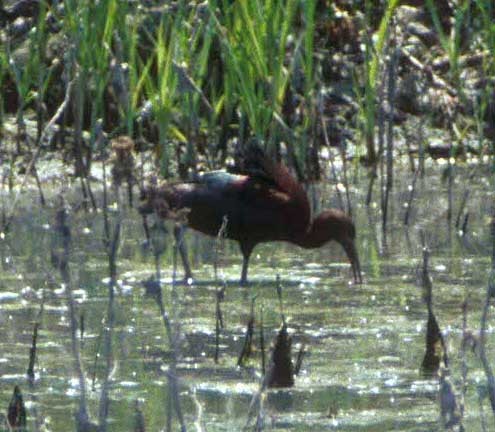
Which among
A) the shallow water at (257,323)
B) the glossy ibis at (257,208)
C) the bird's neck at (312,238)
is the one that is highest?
the glossy ibis at (257,208)

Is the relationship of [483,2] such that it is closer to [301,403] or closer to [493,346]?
[493,346]

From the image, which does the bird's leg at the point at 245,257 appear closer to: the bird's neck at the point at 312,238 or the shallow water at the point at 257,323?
the shallow water at the point at 257,323

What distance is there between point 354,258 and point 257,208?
60 cm

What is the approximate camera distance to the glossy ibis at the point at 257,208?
7.30 m

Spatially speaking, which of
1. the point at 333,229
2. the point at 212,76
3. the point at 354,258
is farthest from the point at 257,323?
the point at 212,76

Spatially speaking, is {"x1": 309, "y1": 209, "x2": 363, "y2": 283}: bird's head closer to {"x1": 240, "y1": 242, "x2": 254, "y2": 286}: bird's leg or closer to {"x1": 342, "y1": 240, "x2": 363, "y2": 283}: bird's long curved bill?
{"x1": 342, "y1": 240, "x2": 363, "y2": 283}: bird's long curved bill

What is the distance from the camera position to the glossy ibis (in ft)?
24.0

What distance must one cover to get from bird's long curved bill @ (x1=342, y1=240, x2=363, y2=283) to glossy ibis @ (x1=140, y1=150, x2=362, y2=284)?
0.05ft

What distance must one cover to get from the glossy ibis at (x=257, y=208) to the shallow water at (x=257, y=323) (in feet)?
0.48

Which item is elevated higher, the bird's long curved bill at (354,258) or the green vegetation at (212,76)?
the green vegetation at (212,76)

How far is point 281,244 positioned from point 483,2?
59.2 inches

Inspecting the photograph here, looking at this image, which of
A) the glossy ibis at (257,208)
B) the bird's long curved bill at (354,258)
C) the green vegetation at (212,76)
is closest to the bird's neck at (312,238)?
the glossy ibis at (257,208)

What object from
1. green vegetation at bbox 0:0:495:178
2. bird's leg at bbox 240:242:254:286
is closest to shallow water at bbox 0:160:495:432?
bird's leg at bbox 240:242:254:286

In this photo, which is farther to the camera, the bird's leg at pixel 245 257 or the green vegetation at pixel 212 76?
the green vegetation at pixel 212 76
